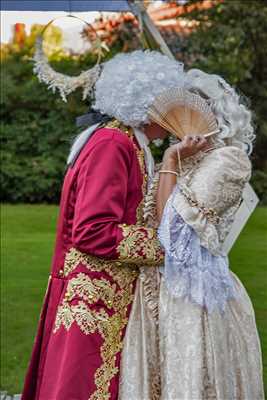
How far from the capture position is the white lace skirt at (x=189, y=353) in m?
2.49

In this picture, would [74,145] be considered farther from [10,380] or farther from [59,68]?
[59,68]

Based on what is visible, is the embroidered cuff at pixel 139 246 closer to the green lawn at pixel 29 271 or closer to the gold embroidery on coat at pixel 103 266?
the gold embroidery on coat at pixel 103 266

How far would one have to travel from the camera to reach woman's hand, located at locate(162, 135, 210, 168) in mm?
2574

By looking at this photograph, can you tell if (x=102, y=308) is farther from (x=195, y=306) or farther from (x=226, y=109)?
(x=226, y=109)

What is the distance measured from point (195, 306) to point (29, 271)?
478 centimetres

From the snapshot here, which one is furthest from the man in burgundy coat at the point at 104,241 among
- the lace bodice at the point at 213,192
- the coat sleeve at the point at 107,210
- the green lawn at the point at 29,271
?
the green lawn at the point at 29,271

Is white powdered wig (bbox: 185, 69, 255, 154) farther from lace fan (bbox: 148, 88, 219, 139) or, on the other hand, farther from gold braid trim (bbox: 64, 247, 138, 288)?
gold braid trim (bbox: 64, 247, 138, 288)

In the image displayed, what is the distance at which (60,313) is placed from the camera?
2611 millimetres

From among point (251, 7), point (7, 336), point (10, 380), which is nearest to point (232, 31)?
point (251, 7)

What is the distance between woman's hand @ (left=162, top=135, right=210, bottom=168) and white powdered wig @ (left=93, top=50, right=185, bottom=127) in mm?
134

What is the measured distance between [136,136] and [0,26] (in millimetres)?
2334

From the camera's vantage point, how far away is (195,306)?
2.53 meters

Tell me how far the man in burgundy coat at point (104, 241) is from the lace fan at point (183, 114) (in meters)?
0.04

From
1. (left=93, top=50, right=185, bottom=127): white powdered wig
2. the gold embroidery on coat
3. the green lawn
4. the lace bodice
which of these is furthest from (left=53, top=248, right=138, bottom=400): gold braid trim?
the green lawn
